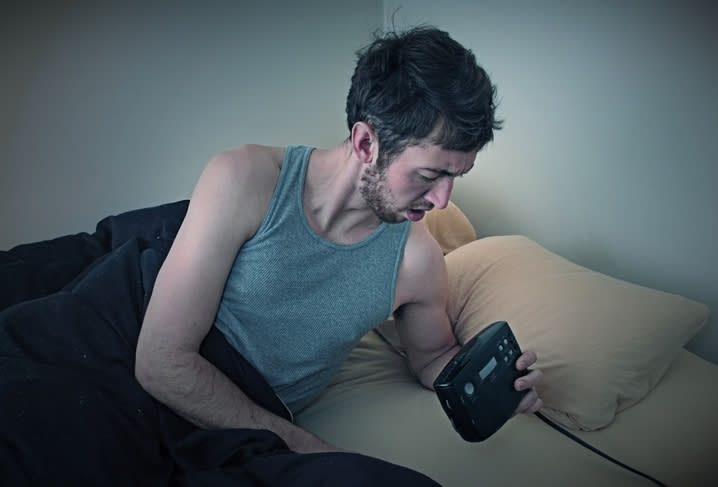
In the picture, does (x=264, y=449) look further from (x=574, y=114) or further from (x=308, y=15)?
(x=308, y=15)

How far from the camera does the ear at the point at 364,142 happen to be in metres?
0.80

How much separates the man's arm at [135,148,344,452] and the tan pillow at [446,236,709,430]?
36 centimetres

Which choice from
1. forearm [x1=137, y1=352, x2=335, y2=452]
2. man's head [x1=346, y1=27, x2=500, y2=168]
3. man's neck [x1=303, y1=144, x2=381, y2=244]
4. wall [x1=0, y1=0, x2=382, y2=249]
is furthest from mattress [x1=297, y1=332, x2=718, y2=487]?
wall [x1=0, y1=0, x2=382, y2=249]

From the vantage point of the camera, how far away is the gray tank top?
0.81 m

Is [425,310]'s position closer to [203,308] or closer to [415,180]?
[415,180]

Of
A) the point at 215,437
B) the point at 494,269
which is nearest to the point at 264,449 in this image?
the point at 215,437

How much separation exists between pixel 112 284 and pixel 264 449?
346 millimetres

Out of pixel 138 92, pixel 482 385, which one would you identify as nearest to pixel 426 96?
pixel 482 385

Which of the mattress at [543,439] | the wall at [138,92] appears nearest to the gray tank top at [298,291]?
the mattress at [543,439]

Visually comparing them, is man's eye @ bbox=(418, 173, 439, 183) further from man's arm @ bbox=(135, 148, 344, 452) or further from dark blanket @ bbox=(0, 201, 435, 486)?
dark blanket @ bbox=(0, 201, 435, 486)

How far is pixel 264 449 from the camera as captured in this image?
0.68m

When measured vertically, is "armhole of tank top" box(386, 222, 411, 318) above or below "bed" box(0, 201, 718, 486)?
above

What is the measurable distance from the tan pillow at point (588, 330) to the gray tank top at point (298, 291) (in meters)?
0.22

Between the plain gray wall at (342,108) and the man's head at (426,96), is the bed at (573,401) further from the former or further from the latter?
the man's head at (426,96)
